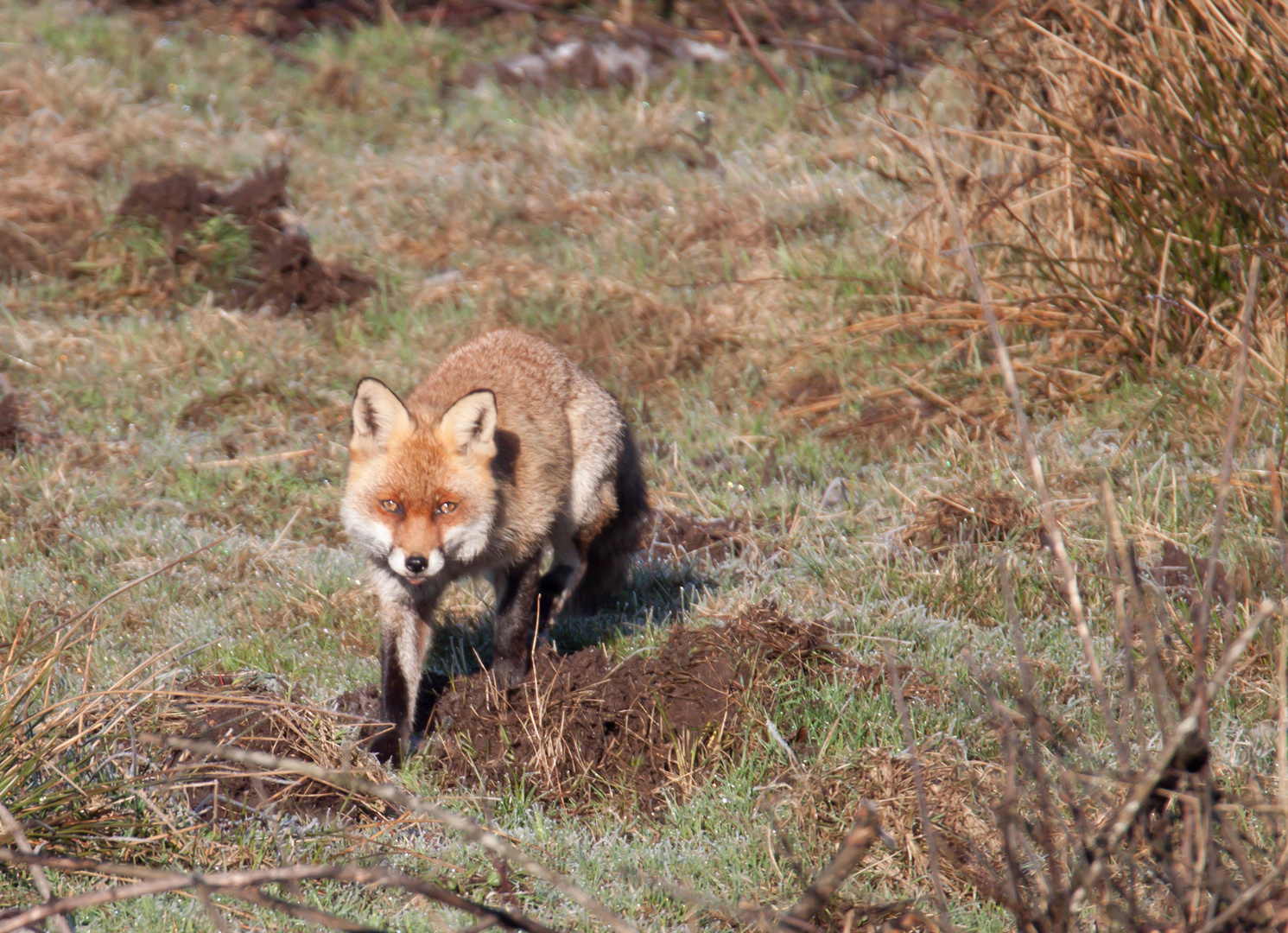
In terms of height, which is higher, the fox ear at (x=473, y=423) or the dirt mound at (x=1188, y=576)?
the fox ear at (x=473, y=423)

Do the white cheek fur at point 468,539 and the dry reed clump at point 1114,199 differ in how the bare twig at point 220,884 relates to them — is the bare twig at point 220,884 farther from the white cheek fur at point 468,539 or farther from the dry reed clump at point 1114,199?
the dry reed clump at point 1114,199

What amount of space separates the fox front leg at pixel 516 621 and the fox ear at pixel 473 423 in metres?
0.57

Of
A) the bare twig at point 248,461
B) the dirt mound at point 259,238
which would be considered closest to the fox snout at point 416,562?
the bare twig at point 248,461

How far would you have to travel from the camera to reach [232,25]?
1282cm

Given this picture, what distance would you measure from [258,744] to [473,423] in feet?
4.47

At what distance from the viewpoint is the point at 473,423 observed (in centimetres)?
451

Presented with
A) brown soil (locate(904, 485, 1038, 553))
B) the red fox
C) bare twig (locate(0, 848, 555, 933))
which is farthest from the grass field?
bare twig (locate(0, 848, 555, 933))

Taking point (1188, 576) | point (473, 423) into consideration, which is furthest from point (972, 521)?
point (473, 423)

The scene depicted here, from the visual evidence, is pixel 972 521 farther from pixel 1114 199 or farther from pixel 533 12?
pixel 533 12

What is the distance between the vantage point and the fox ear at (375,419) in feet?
14.5

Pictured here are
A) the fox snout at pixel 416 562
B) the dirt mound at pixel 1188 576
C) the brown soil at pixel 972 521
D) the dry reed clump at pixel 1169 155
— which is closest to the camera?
the fox snout at pixel 416 562

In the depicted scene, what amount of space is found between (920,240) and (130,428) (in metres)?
4.99

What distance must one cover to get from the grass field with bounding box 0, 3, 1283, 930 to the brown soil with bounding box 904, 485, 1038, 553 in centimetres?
2

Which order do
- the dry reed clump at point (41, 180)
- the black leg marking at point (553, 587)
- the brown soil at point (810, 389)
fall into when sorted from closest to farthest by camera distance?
1. the black leg marking at point (553, 587)
2. the brown soil at point (810, 389)
3. the dry reed clump at point (41, 180)
